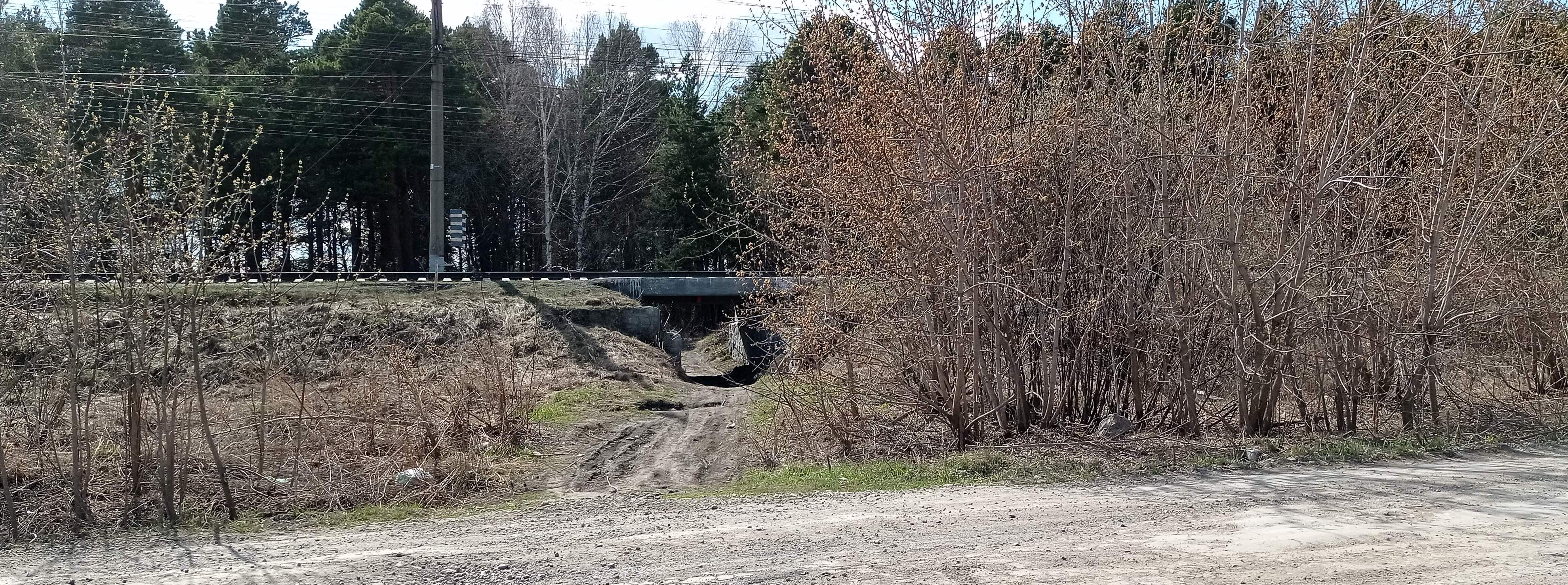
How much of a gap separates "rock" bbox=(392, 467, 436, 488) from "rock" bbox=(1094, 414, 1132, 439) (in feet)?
20.9

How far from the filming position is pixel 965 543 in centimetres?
688

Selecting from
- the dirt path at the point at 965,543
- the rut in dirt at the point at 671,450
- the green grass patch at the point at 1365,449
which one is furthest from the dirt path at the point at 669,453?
the green grass patch at the point at 1365,449

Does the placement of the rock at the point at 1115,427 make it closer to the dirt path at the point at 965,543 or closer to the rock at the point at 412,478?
the dirt path at the point at 965,543

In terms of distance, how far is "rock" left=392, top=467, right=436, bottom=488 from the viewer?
1001cm

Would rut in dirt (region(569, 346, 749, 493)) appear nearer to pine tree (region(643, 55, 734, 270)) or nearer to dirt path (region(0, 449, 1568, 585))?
dirt path (region(0, 449, 1568, 585))

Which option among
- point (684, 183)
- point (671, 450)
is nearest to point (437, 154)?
point (671, 450)

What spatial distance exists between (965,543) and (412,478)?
17.9 feet

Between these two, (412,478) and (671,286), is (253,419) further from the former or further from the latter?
(671,286)

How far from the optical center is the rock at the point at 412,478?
32.8 ft

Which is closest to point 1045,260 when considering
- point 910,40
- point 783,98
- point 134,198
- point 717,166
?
point 910,40

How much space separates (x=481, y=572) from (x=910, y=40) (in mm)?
6850

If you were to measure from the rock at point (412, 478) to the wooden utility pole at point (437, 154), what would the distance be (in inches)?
569

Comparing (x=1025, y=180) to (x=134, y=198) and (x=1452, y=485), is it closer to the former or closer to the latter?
(x=1452, y=485)

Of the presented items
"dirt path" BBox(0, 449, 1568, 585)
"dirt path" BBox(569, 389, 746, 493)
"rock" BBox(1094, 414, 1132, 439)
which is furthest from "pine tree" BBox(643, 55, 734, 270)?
A: "dirt path" BBox(0, 449, 1568, 585)
